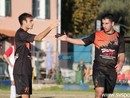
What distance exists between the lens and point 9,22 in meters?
41.5

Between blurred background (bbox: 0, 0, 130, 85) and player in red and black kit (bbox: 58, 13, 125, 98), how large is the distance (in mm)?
6519

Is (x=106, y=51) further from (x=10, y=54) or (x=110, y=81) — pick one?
(x=10, y=54)

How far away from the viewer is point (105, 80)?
1166cm

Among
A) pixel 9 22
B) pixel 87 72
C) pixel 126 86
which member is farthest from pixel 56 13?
pixel 126 86

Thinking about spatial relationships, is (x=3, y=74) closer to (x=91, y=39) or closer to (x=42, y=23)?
(x=42, y=23)

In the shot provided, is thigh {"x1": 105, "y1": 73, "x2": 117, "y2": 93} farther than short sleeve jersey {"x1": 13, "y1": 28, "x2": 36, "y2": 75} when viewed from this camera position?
No

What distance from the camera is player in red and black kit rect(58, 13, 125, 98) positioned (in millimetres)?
11562

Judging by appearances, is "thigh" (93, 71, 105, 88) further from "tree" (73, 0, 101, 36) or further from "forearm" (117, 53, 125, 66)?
"tree" (73, 0, 101, 36)

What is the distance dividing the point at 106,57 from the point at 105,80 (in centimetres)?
47

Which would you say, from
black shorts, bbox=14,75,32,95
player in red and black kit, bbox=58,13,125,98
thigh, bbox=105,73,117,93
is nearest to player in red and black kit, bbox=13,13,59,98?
black shorts, bbox=14,75,32,95

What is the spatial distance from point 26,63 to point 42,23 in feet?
107

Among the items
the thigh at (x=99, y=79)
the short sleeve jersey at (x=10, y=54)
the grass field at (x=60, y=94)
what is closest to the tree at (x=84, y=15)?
the grass field at (x=60, y=94)

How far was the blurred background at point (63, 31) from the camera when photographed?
3269 cm

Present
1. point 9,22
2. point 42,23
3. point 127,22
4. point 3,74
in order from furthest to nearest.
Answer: point 127,22 < point 42,23 < point 9,22 < point 3,74
